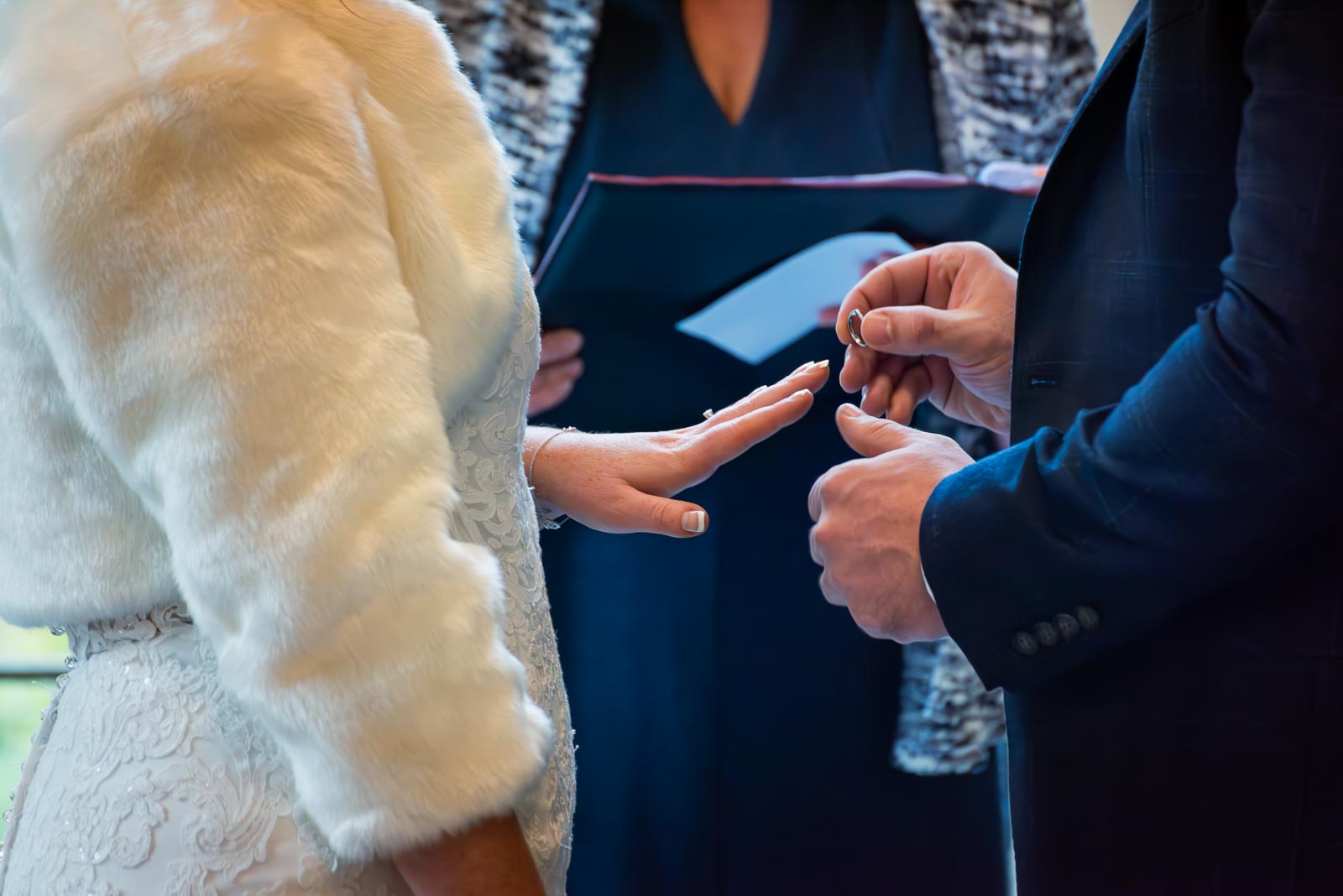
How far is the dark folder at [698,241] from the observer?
113 cm

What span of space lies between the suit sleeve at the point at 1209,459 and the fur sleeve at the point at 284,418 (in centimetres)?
33

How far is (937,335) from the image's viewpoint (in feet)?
3.04

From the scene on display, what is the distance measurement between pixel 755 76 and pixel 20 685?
9.60ft

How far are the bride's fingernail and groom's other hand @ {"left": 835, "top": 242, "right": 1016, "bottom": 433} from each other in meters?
0.23

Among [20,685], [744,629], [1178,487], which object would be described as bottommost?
[20,685]

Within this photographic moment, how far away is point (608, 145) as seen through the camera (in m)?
1.43

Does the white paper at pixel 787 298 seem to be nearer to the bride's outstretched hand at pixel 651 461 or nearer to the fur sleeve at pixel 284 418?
the bride's outstretched hand at pixel 651 461

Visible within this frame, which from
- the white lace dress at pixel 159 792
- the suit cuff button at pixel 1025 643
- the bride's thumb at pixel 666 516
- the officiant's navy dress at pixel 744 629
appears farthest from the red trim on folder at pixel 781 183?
the suit cuff button at pixel 1025 643

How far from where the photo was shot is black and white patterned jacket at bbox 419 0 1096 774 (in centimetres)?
138

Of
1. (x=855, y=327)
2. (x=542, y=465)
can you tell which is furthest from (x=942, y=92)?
(x=542, y=465)

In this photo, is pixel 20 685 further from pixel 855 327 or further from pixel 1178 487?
pixel 1178 487

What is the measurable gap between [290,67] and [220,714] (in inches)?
13.7

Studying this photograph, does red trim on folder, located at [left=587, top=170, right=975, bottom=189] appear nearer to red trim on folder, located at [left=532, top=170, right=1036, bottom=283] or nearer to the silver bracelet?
red trim on folder, located at [left=532, top=170, right=1036, bottom=283]

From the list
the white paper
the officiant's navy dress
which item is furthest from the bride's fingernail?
the officiant's navy dress
